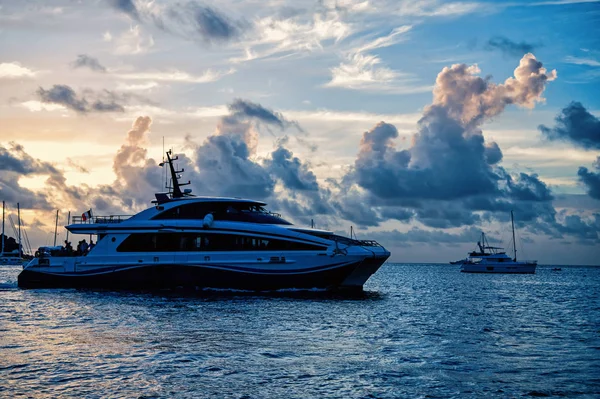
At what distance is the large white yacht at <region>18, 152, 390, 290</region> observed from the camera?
135 feet

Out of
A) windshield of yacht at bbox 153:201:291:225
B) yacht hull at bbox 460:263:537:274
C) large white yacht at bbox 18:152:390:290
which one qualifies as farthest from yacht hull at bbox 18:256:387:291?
yacht hull at bbox 460:263:537:274

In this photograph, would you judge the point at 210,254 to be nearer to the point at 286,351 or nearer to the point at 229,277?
the point at 229,277

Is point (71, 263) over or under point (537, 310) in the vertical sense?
over

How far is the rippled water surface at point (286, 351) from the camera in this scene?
15641 millimetres

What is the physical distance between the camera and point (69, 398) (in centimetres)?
1442

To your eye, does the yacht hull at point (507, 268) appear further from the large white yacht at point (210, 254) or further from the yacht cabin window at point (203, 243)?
the yacht cabin window at point (203, 243)

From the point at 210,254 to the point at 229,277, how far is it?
200cm

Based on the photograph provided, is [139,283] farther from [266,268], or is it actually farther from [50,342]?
[50,342]

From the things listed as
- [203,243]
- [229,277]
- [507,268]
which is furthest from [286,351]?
[507,268]

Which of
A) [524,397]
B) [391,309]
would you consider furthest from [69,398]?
[391,309]

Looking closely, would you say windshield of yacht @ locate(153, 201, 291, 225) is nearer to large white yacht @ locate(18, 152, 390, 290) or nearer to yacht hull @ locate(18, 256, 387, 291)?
large white yacht @ locate(18, 152, 390, 290)

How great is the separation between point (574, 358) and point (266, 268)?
78.5 ft

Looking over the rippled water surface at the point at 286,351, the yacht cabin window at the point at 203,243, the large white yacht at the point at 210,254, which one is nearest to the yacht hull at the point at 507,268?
the large white yacht at the point at 210,254

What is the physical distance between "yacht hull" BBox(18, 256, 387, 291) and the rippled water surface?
15.9 feet
